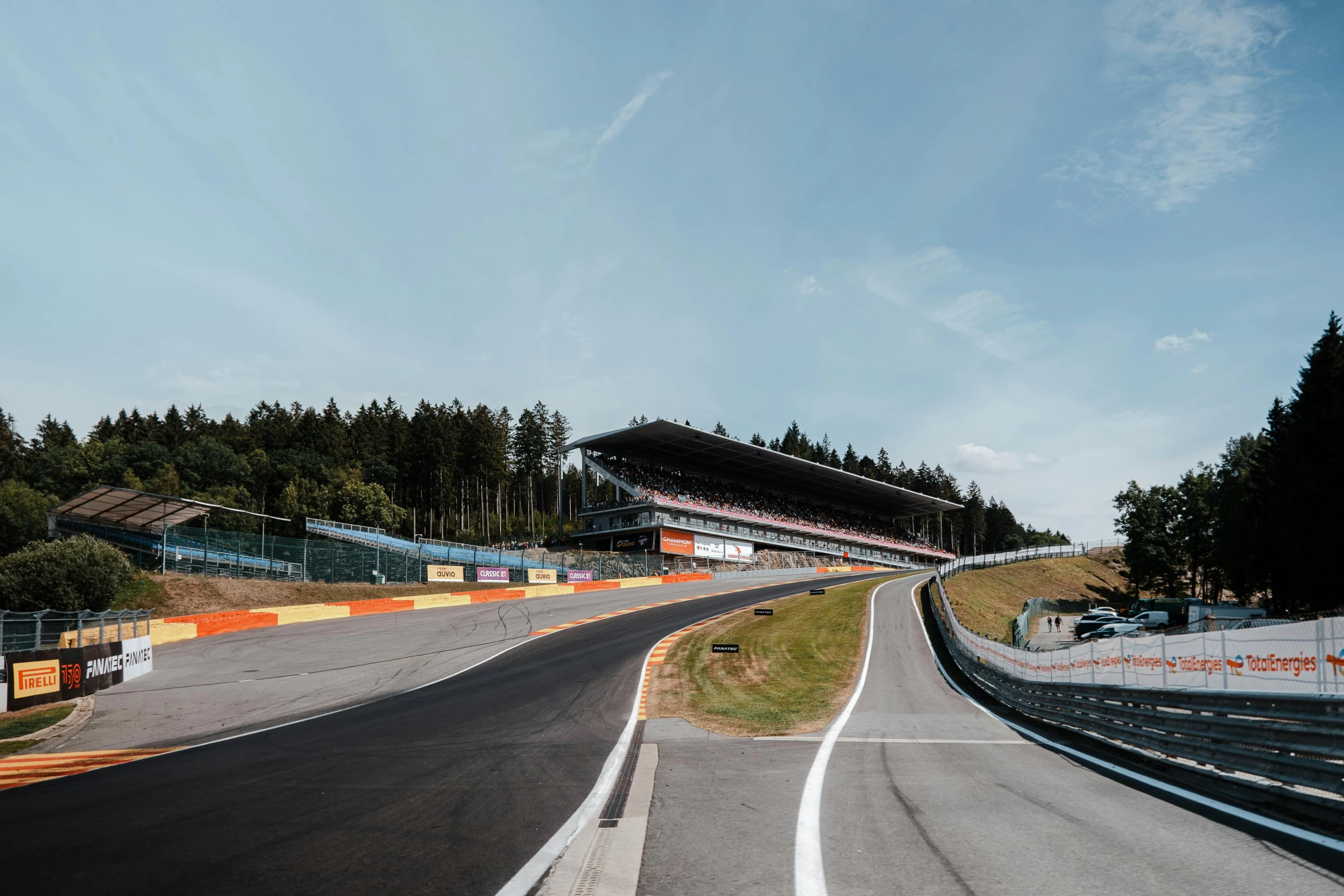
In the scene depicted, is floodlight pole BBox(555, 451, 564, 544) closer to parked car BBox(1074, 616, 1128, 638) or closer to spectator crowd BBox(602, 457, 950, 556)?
spectator crowd BBox(602, 457, 950, 556)

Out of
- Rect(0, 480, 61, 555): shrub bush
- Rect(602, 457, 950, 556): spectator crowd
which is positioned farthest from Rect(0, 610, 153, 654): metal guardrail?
Rect(0, 480, 61, 555): shrub bush

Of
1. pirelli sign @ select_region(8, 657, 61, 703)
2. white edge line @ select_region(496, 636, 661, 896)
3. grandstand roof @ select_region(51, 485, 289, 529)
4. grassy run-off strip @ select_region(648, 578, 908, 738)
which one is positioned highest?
grandstand roof @ select_region(51, 485, 289, 529)

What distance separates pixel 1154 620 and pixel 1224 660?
39.5 m

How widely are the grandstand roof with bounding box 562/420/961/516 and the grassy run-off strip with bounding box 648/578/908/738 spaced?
3851 cm

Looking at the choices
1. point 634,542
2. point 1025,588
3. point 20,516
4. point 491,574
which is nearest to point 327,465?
point 20,516

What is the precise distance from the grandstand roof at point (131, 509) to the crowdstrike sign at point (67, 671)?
2072 centimetres

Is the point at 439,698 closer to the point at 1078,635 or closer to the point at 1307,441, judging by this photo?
the point at 1078,635

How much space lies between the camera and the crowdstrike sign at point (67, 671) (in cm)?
1667

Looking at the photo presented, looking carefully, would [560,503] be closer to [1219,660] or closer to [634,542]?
[634,542]

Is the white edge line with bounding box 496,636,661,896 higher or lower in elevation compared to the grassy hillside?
higher

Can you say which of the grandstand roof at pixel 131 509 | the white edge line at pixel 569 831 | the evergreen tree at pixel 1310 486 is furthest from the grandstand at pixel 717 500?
the white edge line at pixel 569 831

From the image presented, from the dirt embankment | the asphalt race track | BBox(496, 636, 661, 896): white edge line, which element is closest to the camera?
BBox(496, 636, 661, 896): white edge line

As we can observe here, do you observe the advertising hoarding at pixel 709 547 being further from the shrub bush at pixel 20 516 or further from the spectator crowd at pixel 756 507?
the shrub bush at pixel 20 516

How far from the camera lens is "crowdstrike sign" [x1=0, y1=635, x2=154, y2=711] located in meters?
16.7
